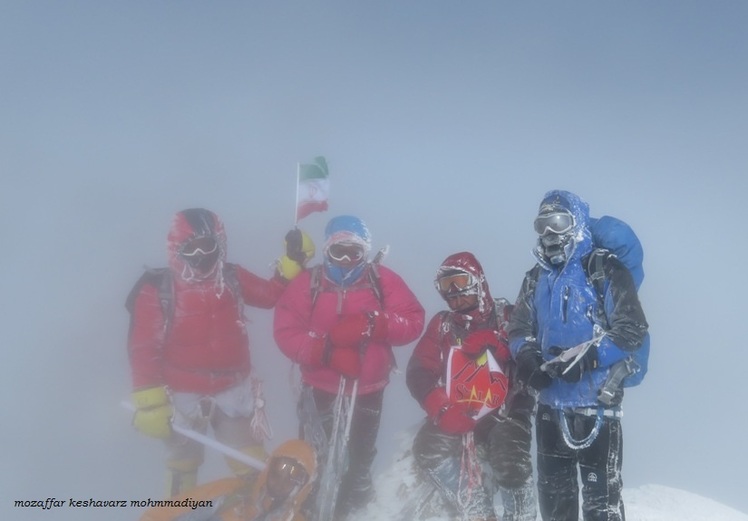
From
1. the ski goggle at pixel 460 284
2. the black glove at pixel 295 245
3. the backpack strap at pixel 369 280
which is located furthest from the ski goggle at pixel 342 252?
the ski goggle at pixel 460 284

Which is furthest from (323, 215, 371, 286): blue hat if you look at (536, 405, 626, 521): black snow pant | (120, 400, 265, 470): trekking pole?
(536, 405, 626, 521): black snow pant

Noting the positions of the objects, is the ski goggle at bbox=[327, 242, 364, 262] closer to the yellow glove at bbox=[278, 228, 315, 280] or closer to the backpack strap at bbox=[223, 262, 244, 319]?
the yellow glove at bbox=[278, 228, 315, 280]

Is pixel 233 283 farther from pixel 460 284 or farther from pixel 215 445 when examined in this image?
pixel 460 284

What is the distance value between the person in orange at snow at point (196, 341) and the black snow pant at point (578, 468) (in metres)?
2.97

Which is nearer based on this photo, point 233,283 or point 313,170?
point 233,283

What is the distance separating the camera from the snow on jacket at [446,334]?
5.06 m

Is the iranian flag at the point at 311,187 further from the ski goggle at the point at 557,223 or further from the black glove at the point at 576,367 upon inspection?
the black glove at the point at 576,367

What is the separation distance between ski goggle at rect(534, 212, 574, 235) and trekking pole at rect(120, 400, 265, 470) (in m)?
3.67

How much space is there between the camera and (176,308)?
5.81m

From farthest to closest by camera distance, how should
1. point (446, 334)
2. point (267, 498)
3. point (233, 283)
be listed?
point (233, 283) < point (446, 334) < point (267, 498)

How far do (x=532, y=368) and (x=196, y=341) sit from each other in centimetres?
355

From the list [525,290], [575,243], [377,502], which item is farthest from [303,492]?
[575,243]

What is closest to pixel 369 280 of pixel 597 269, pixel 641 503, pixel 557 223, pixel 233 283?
pixel 233 283

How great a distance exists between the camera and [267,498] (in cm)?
504
